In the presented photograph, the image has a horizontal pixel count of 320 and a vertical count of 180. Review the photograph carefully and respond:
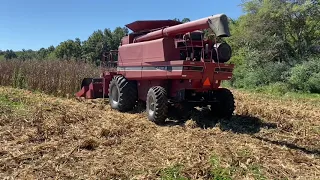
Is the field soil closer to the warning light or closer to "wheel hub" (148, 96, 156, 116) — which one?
"wheel hub" (148, 96, 156, 116)

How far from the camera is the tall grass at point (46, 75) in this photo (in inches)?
448

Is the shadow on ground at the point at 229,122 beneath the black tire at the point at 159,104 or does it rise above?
beneath

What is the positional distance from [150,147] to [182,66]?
1884 mm

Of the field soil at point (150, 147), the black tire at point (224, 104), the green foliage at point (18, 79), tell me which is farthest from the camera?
the green foliage at point (18, 79)

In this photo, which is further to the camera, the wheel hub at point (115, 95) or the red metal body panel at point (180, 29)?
the wheel hub at point (115, 95)

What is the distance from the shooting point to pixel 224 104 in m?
7.38

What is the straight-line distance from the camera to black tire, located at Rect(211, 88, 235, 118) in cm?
735

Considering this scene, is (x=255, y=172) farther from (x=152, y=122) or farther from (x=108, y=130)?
(x=152, y=122)

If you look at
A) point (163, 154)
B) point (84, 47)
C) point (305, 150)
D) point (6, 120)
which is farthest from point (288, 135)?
point (84, 47)

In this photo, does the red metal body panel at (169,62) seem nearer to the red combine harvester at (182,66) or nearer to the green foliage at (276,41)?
the red combine harvester at (182,66)

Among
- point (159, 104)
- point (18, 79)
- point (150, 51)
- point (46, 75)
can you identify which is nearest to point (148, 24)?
point (150, 51)

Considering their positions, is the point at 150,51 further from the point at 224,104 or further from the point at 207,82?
the point at 224,104

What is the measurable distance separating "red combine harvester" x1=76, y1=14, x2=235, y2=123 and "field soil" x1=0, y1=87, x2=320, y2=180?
446 millimetres

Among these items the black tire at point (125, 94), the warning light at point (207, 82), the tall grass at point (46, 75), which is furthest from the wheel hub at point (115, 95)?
the warning light at point (207, 82)
